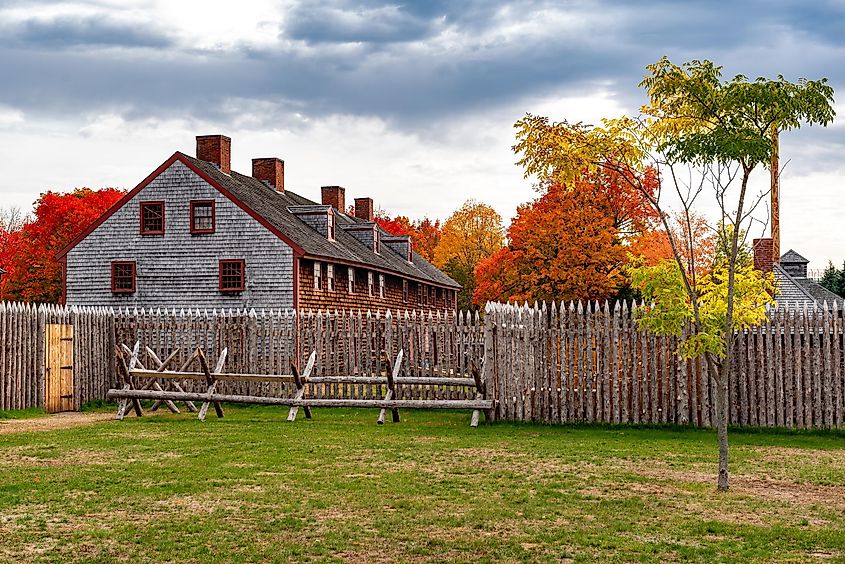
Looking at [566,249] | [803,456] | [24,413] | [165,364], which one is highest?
[566,249]

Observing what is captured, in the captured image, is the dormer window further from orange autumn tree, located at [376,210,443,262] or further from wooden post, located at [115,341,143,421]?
orange autumn tree, located at [376,210,443,262]

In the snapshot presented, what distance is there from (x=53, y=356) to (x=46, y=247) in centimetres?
3166

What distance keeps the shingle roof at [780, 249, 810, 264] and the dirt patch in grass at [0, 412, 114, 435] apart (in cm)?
4626

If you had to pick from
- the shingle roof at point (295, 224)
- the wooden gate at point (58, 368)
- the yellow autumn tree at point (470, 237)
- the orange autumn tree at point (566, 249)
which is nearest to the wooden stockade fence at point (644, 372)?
the wooden gate at point (58, 368)

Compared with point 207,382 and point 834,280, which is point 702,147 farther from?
point 834,280

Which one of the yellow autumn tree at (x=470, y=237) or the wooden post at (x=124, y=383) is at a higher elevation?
the yellow autumn tree at (x=470, y=237)

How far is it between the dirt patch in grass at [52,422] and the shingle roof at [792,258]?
152 ft

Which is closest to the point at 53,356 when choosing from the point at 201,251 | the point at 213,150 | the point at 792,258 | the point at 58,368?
the point at 58,368

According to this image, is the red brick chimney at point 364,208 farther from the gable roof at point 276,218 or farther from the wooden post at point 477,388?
the wooden post at point 477,388

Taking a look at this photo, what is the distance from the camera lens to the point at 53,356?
879 inches

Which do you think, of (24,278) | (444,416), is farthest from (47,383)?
(24,278)

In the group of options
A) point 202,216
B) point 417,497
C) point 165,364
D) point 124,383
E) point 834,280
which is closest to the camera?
point 417,497

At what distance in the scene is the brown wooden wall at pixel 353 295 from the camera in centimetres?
3434

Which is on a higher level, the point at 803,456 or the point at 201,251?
the point at 201,251
